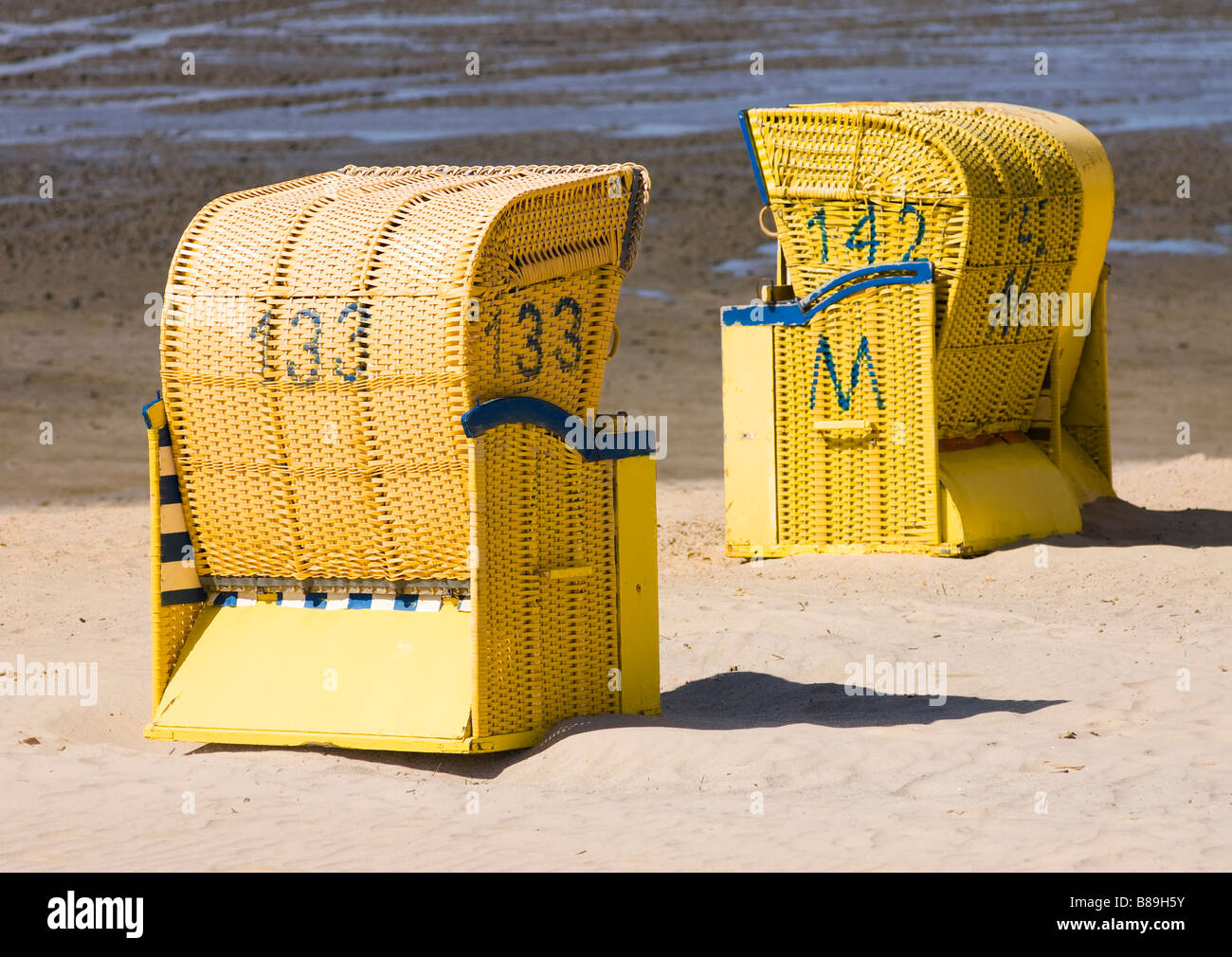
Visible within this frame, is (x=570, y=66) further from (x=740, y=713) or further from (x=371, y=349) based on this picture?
(x=371, y=349)

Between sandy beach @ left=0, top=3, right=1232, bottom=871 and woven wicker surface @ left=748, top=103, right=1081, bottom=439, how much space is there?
1161mm

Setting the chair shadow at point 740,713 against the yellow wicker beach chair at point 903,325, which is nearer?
the chair shadow at point 740,713

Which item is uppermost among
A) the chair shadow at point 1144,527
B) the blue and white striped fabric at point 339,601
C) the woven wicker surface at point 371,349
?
the woven wicker surface at point 371,349

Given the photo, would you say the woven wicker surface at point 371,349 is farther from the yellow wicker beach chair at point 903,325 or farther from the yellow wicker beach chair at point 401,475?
the yellow wicker beach chair at point 903,325

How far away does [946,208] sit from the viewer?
9.75 m

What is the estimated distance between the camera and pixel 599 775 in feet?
19.9

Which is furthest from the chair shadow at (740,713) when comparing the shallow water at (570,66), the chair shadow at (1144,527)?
the shallow water at (570,66)

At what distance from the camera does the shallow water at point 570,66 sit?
27438 millimetres

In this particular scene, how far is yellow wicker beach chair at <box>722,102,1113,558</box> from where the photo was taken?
9859 millimetres

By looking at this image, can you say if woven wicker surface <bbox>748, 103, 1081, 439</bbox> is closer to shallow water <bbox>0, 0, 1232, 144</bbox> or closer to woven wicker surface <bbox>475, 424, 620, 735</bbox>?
woven wicker surface <bbox>475, 424, 620, 735</bbox>

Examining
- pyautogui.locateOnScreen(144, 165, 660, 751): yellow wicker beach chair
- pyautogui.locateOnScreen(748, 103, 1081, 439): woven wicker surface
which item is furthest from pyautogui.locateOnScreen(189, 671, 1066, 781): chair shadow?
pyautogui.locateOnScreen(748, 103, 1081, 439): woven wicker surface

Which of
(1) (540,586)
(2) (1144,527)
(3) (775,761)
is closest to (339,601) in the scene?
(1) (540,586)
